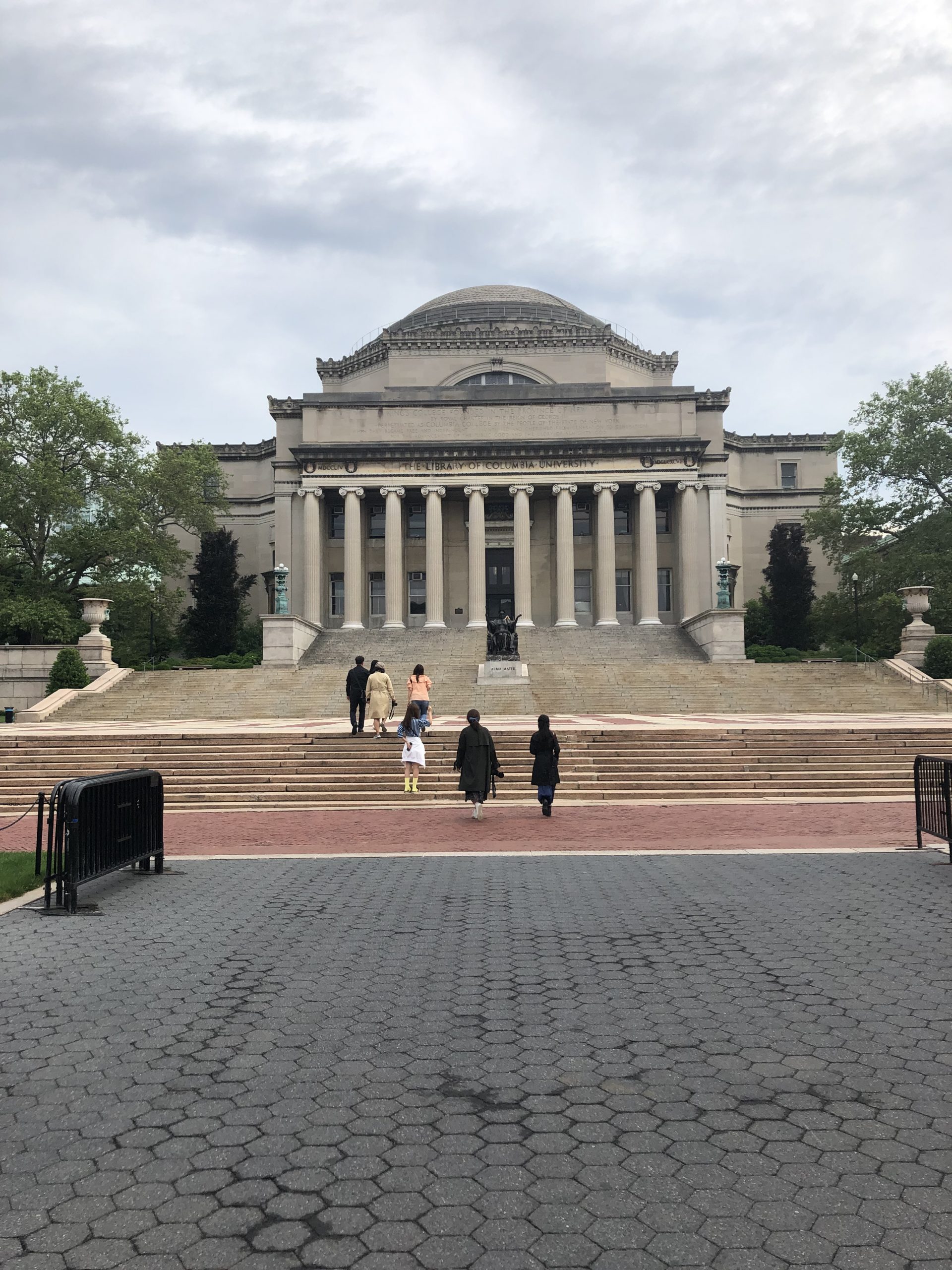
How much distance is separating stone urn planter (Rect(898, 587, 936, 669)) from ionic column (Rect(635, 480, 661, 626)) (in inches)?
631

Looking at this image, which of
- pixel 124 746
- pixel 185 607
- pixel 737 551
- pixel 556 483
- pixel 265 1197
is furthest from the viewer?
pixel 737 551

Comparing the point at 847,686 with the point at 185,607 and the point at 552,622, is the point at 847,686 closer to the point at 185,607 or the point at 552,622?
the point at 552,622

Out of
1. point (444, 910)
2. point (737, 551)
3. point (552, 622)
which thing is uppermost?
point (737, 551)

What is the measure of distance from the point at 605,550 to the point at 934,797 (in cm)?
4043

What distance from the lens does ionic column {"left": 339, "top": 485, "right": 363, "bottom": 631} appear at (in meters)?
50.9

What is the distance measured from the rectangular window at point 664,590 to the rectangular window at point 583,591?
4048 mm

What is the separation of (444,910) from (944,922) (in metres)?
4.05

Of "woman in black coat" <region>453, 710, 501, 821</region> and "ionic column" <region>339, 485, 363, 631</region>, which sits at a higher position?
"ionic column" <region>339, 485, 363, 631</region>

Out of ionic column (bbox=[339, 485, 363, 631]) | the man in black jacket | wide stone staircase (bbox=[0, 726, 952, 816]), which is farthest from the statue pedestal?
ionic column (bbox=[339, 485, 363, 631])

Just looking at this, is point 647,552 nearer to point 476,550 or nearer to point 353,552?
point 476,550

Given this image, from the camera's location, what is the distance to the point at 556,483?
50.9 meters

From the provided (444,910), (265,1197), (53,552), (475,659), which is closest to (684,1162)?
(265,1197)

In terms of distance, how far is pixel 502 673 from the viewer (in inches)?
1341

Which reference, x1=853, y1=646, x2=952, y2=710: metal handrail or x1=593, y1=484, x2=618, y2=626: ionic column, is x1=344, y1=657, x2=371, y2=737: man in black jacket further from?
x1=593, y1=484, x2=618, y2=626: ionic column
